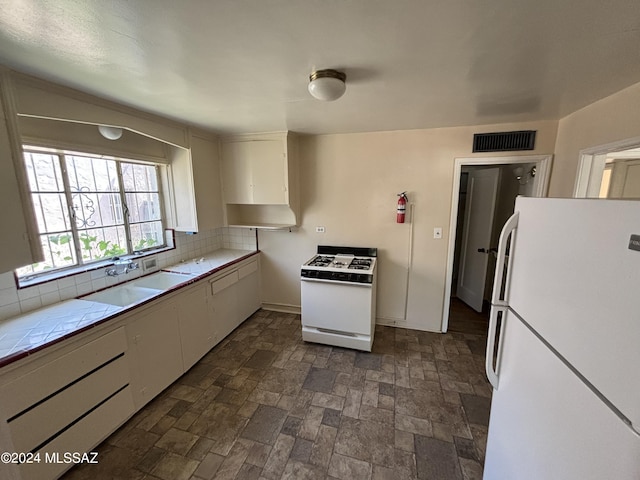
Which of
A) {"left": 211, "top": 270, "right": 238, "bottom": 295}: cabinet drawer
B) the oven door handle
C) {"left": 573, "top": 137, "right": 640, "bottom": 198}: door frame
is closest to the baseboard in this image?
{"left": 211, "top": 270, "right": 238, "bottom": 295}: cabinet drawer

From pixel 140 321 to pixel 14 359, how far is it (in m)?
0.65

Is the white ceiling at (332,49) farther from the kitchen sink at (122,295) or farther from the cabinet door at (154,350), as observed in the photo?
the cabinet door at (154,350)

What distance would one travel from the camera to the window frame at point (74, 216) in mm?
1815

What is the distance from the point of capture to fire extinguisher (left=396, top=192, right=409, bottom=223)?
9.42 ft

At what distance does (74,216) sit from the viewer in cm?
205

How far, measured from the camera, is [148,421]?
1895mm

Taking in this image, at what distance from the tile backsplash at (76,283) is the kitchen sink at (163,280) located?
0.36 ft

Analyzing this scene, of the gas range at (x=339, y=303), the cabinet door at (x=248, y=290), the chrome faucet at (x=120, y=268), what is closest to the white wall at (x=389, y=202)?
the gas range at (x=339, y=303)

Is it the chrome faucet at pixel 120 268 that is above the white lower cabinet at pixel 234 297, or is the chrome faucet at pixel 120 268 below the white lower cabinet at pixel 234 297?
above

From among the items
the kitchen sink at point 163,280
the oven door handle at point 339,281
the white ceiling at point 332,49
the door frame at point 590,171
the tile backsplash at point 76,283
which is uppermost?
the white ceiling at point 332,49

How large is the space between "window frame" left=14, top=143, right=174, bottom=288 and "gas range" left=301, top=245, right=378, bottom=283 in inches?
64.6

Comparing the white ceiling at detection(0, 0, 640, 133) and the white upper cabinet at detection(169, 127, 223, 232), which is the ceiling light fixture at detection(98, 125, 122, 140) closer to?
the white ceiling at detection(0, 0, 640, 133)

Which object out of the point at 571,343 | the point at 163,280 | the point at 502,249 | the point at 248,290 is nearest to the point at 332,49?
the point at 502,249

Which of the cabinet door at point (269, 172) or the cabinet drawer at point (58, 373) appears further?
the cabinet door at point (269, 172)
